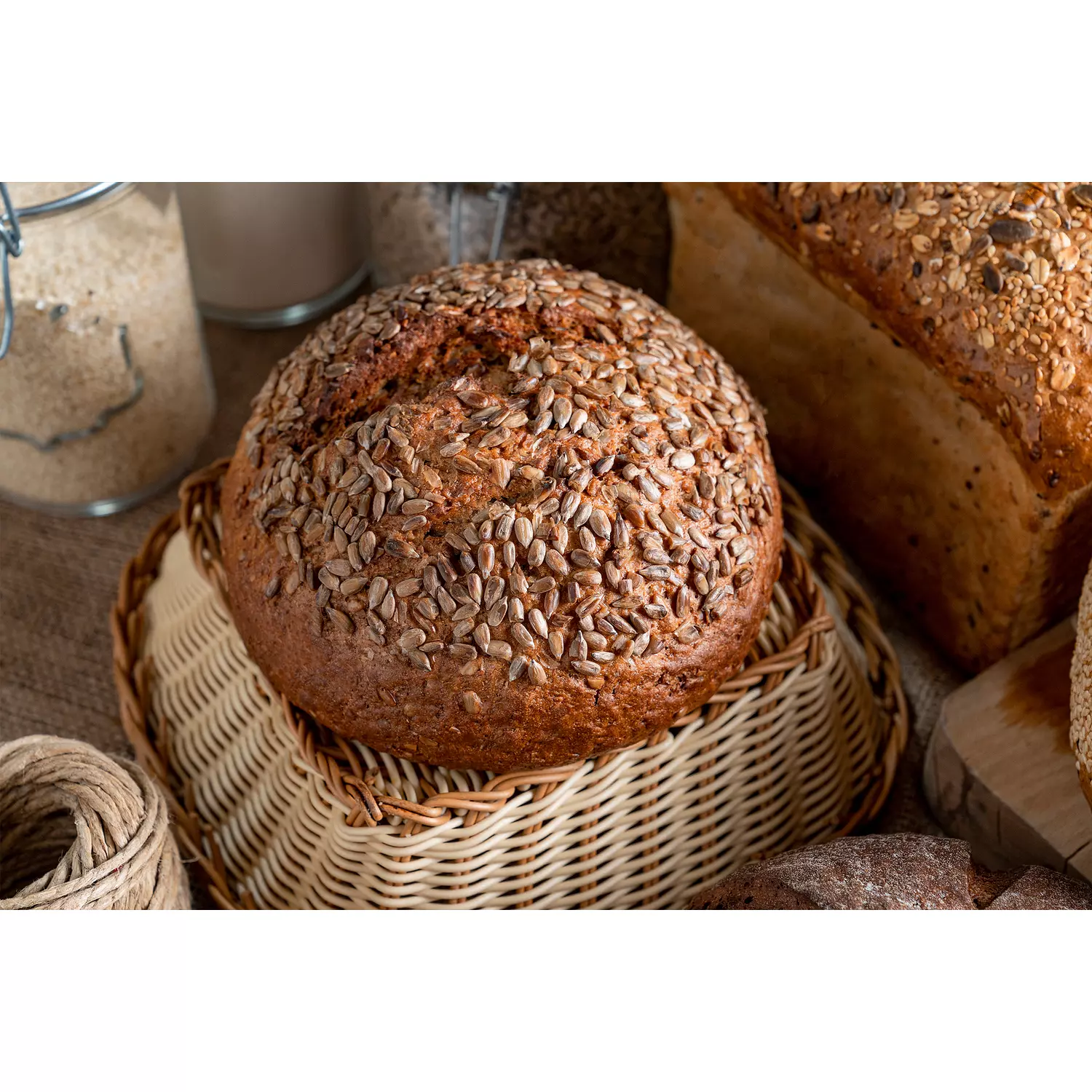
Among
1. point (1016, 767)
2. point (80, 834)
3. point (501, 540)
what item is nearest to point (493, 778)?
point (501, 540)

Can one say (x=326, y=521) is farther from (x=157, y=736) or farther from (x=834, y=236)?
(x=834, y=236)

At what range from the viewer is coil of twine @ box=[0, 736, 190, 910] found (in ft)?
4.39

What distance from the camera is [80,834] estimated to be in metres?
1.35

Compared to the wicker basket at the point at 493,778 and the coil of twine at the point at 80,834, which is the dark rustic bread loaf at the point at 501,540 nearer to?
the wicker basket at the point at 493,778

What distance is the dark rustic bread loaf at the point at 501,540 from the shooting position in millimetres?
1317

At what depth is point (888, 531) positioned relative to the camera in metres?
1.91

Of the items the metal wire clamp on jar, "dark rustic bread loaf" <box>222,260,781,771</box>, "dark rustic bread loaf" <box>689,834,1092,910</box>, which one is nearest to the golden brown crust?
"dark rustic bread loaf" <box>222,260,781,771</box>

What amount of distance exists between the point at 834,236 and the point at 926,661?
698mm

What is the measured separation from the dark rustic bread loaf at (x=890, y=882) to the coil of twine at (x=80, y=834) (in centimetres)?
67

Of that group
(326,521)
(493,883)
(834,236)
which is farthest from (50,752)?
(834,236)

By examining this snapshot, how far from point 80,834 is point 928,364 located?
1.21 m

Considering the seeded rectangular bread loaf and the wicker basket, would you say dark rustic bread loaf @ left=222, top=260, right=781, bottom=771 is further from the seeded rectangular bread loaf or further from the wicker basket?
the seeded rectangular bread loaf

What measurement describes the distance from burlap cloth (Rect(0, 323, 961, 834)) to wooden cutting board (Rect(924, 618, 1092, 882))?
116 mm

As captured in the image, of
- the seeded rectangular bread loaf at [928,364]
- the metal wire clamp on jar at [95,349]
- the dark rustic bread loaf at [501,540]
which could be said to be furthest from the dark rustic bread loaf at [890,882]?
the metal wire clamp on jar at [95,349]
